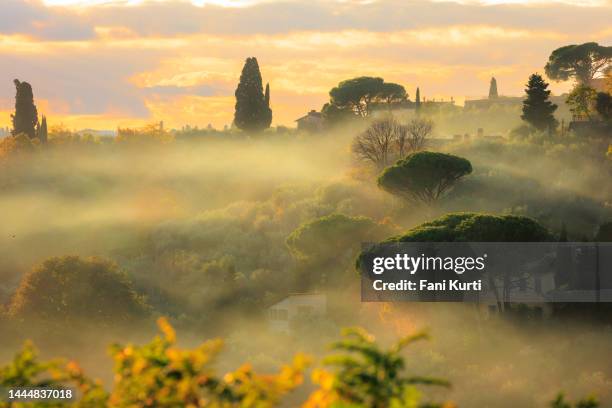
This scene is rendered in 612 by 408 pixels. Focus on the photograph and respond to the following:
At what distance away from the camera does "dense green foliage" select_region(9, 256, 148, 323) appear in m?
47.3

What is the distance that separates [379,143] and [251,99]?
23781mm

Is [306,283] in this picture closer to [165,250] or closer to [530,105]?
[165,250]

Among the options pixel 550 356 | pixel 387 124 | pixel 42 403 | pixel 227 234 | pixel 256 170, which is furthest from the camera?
pixel 256 170

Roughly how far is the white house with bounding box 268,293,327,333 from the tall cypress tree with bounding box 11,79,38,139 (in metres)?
47.7

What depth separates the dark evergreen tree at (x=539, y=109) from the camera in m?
78.2

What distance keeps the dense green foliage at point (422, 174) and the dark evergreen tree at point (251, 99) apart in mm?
37690

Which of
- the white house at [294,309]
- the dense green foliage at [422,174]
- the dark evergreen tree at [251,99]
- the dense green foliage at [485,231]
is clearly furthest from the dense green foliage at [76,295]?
the dark evergreen tree at [251,99]

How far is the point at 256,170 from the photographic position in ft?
300

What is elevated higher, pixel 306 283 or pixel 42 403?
pixel 42 403

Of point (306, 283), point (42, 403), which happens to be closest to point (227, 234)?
point (306, 283)

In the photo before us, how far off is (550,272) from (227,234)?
97.0 ft

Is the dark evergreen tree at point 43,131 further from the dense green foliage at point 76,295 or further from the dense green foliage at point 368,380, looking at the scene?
the dense green foliage at point 368,380

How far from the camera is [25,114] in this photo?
96438 millimetres

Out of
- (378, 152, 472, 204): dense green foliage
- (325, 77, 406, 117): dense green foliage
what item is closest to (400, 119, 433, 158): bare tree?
(378, 152, 472, 204): dense green foliage
